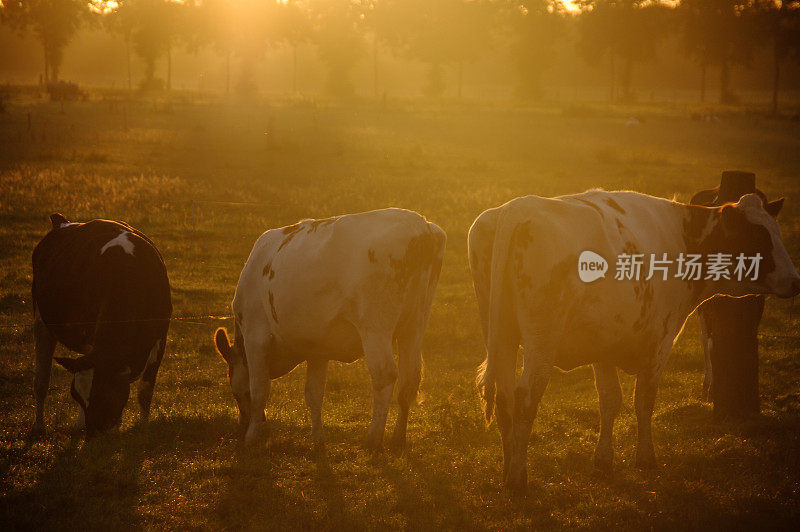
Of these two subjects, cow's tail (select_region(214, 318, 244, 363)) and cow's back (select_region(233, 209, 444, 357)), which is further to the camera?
cow's tail (select_region(214, 318, 244, 363))

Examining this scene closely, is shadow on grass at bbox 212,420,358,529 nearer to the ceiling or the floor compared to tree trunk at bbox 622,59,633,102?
nearer to the floor

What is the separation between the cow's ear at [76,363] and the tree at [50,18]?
67565 mm

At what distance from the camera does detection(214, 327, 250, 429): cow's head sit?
26.3 feet

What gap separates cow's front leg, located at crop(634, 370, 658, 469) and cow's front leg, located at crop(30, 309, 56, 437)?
20.3 feet

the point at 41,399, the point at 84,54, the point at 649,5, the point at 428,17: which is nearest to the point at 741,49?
the point at 649,5

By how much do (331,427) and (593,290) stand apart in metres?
3.62

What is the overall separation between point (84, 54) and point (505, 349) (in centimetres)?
15441

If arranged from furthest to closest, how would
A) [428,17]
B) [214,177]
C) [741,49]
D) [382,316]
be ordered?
[428,17] < [741,49] < [214,177] < [382,316]

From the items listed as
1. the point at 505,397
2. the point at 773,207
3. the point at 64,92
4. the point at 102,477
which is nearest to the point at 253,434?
the point at 102,477

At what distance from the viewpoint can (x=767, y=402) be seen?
8.95 m

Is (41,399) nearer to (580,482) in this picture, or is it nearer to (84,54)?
(580,482)

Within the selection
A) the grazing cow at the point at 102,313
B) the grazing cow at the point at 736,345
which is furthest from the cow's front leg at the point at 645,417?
the grazing cow at the point at 102,313

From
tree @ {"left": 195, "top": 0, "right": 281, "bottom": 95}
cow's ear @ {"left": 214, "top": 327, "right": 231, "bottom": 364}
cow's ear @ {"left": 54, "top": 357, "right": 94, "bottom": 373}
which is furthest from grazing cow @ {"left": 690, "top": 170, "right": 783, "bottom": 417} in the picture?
tree @ {"left": 195, "top": 0, "right": 281, "bottom": 95}

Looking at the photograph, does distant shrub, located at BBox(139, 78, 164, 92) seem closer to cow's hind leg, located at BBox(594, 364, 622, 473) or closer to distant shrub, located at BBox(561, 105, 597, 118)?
distant shrub, located at BBox(561, 105, 597, 118)
